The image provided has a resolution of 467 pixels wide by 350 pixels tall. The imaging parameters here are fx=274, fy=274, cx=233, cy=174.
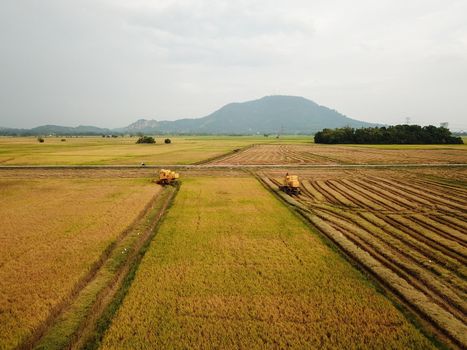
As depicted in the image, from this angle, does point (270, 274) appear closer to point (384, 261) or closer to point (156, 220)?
point (384, 261)

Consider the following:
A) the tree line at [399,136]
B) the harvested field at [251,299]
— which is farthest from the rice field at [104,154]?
the tree line at [399,136]

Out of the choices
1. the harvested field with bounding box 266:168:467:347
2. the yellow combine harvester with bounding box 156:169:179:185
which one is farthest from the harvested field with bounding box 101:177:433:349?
the yellow combine harvester with bounding box 156:169:179:185

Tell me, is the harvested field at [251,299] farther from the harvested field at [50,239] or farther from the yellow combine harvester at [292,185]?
the yellow combine harvester at [292,185]

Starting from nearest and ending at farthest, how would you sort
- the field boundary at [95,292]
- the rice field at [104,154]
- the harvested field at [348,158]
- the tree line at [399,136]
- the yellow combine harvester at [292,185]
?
1. the field boundary at [95,292]
2. the yellow combine harvester at [292,185]
3. the harvested field at [348,158]
4. the rice field at [104,154]
5. the tree line at [399,136]

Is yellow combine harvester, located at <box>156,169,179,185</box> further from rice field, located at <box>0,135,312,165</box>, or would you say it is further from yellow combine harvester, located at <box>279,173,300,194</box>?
rice field, located at <box>0,135,312,165</box>

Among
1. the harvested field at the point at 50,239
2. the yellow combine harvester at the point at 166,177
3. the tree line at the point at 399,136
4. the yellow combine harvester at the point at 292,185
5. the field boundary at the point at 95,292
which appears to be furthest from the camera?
the tree line at the point at 399,136
